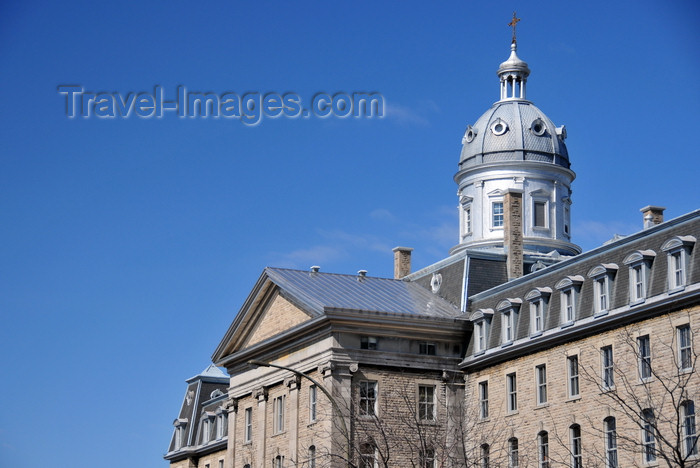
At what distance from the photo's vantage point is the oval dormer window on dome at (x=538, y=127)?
82.8 meters

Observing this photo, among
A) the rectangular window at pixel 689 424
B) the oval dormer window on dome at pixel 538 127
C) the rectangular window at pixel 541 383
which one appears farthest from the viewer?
the oval dormer window on dome at pixel 538 127

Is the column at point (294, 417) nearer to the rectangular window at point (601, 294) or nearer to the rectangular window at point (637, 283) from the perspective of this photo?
the rectangular window at point (601, 294)

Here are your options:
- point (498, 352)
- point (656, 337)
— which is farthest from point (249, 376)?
point (656, 337)

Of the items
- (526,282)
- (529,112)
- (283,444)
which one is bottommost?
(283,444)

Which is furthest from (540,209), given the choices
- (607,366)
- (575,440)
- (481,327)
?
(607,366)

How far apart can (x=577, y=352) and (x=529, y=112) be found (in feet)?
107

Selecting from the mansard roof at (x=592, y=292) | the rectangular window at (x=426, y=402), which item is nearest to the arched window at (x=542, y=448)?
the mansard roof at (x=592, y=292)

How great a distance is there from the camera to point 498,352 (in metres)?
59.0

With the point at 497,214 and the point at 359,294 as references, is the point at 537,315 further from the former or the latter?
the point at 497,214

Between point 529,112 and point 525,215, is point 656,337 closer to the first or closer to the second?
point 525,215

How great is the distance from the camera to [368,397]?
61.1 meters

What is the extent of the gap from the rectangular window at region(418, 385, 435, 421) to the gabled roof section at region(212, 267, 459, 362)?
10.9 feet

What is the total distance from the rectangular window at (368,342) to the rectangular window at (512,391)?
6.47 meters

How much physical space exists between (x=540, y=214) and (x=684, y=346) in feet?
108
